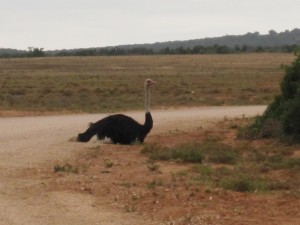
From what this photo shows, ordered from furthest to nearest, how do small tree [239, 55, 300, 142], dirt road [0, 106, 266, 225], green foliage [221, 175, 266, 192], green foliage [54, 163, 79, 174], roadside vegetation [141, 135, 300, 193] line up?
small tree [239, 55, 300, 142] < green foliage [54, 163, 79, 174] < roadside vegetation [141, 135, 300, 193] < green foliage [221, 175, 266, 192] < dirt road [0, 106, 266, 225]

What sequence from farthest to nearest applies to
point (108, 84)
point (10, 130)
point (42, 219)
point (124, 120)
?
point (108, 84) → point (10, 130) → point (124, 120) → point (42, 219)

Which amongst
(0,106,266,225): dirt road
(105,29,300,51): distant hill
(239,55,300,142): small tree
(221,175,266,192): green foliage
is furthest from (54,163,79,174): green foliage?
(105,29,300,51): distant hill

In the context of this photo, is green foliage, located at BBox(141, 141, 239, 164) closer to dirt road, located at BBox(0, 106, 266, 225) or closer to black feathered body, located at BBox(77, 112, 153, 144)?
black feathered body, located at BBox(77, 112, 153, 144)

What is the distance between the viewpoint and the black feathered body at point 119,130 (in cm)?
1689

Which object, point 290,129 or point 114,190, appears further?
point 290,129

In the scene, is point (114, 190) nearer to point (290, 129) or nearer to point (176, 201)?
point (176, 201)

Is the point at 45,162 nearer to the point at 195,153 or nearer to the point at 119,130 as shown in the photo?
the point at 195,153

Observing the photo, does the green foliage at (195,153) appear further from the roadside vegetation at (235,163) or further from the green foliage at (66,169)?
the green foliage at (66,169)

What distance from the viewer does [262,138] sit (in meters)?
18.5

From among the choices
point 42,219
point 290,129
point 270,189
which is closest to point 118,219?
point 42,219

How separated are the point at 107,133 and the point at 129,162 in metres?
3.01

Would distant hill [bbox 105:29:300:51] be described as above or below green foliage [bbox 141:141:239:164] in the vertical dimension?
below

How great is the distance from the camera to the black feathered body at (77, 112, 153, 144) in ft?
55.4

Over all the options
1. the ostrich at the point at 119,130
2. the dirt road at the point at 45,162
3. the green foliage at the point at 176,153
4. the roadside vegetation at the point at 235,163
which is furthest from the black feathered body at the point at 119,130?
the green foliage at the point at 176,153
